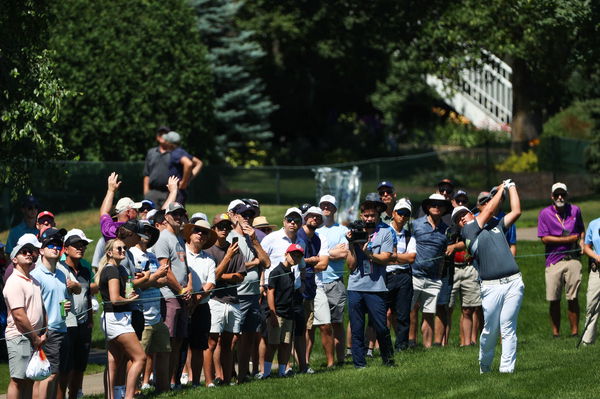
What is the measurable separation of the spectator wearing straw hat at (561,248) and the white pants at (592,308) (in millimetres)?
901

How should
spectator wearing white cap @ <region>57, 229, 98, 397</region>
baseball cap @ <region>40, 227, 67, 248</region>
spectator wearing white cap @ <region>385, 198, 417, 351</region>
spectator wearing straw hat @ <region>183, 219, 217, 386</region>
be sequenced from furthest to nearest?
spectator wearing white cap @ <region>385, 198, 417, 351</region> < spectator wearing straw hat @ <region>183, 219, 217, 386</region> < spectator wearing white cap @ <region>57, 229, 98, 397</region> < baseball cap @ <region>40, 227, 67, 248</region>

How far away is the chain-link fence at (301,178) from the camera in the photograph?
2438 centimetres

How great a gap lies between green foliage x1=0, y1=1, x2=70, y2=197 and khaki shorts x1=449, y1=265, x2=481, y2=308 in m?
5.47

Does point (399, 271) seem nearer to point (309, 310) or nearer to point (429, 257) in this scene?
point (429, 257)

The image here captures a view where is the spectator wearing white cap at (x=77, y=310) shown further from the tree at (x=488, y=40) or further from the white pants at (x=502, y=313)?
the tree at (x=488, y=40)

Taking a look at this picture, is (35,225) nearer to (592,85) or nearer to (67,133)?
(67,133)

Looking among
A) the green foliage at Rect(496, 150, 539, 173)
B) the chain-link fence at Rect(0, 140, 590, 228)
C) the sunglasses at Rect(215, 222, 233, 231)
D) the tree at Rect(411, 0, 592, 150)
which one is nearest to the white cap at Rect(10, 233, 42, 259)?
the sunglasses at Rect(215, 222, 233, 231)

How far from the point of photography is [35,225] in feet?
54.7

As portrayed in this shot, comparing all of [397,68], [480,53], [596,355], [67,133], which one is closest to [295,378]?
[596,355]

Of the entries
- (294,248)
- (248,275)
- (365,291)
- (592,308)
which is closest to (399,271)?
(365,291)

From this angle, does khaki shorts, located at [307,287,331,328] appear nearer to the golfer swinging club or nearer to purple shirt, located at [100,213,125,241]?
the golfer swinging club

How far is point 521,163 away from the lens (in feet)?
104

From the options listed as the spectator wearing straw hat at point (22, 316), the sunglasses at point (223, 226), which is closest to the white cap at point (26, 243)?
the spectator wearing straw hat at point (22, 316)

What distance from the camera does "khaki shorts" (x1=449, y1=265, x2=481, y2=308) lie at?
18422mm
